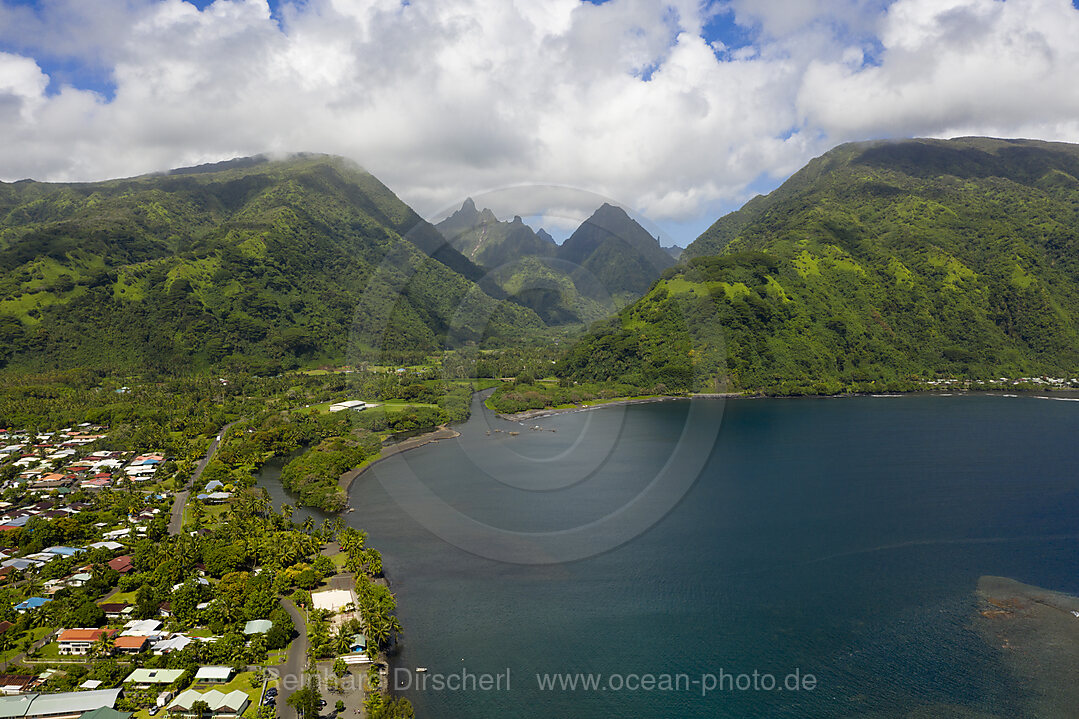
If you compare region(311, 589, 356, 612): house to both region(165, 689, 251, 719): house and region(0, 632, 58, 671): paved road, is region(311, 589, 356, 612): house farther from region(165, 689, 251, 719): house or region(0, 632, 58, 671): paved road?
region(0, 632, 58, 671): paved road

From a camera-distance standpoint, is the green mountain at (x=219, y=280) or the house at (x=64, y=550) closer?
the house at (x=64, y=550)

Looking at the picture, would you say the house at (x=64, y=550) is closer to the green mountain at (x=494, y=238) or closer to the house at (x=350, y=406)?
the green mountain at (x=494, y=238)

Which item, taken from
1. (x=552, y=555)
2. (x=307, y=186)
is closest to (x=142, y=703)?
(x=552, y=555)

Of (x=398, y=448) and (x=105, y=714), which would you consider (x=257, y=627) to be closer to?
(x=105, y=714)

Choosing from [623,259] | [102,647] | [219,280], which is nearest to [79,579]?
[102,647]

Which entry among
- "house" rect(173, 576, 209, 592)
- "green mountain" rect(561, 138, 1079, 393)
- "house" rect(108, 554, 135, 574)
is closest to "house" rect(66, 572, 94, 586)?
"house" rect(108, 554, 135, 574)

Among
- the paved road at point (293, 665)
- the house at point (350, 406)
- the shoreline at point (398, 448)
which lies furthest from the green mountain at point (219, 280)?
the paved road at point (293, 665)
